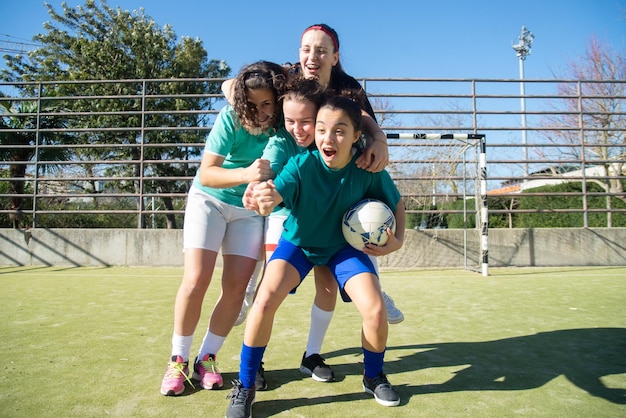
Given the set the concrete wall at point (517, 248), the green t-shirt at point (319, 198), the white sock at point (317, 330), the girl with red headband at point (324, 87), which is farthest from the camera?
the concrete wall at point (517, 248)

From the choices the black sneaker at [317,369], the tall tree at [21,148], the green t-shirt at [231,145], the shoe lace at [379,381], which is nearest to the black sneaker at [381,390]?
the shoe lace at [379,381]

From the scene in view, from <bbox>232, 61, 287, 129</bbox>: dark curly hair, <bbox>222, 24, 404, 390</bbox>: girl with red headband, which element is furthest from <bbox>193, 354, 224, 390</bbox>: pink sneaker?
<bbox>232, 61, 287, 129</bbox>: dark curly hair

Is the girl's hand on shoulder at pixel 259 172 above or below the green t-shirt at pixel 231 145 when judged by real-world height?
below

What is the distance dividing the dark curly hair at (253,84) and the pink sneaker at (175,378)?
4.34ft

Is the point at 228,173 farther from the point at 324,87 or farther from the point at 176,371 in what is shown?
the point at 176,371

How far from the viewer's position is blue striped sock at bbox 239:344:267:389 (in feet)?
6.83

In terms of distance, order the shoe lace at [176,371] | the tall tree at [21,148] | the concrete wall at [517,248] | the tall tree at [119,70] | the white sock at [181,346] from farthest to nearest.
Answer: the tall tree at [119,70] < the tall tree at [21,148] < the concrete wall at [517,248] < the white sock at [181,346] < the shoe lace at [176,371]

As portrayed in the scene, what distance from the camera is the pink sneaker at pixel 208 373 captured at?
2356 mm

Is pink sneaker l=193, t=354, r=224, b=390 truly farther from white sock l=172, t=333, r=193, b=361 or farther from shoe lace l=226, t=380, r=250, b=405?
shoe lace l=226, t=380, r=250, b=405

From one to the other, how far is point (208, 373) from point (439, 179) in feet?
22.1

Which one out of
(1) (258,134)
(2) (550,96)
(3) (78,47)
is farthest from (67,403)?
(3) (78,47)

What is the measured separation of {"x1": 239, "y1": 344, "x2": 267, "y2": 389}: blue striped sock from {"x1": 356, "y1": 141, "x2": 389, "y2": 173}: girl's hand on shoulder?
3.43 ft

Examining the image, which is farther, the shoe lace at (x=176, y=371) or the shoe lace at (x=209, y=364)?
the shoe lace at (x=209, y=364)

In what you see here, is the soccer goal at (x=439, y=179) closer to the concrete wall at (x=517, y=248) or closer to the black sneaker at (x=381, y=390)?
the concrete wall at (x=517, y=248)
